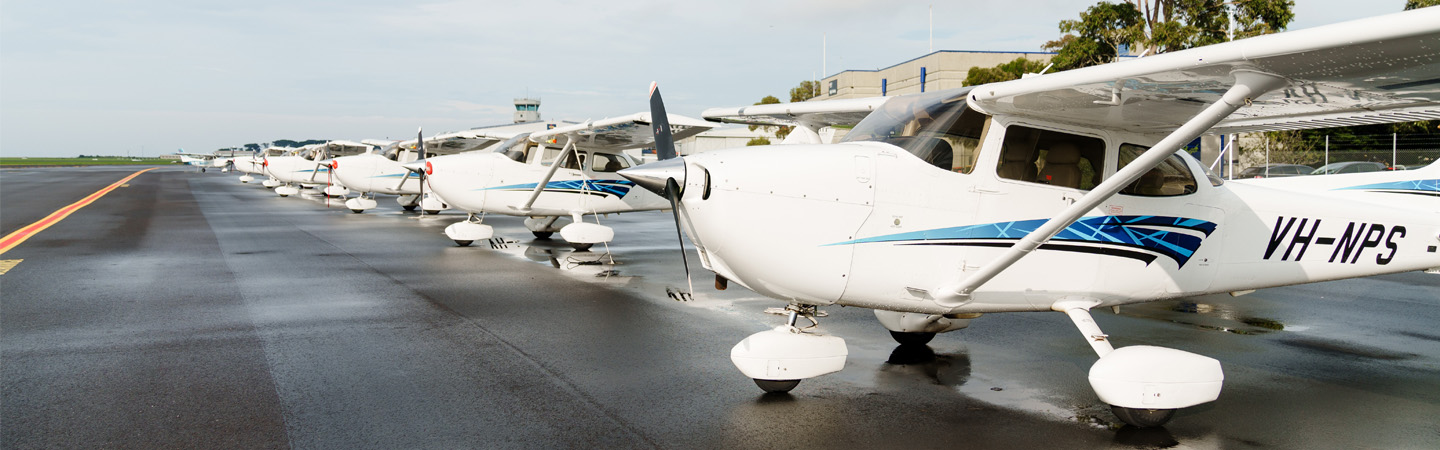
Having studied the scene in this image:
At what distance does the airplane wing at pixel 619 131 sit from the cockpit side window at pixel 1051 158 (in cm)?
649

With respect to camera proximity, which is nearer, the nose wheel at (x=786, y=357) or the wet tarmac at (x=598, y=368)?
the wet tarmac at (x=598, y=368)

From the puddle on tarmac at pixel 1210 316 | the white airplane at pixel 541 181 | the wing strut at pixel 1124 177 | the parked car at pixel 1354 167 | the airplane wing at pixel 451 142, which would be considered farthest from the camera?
the parked car at pixel 1354 167

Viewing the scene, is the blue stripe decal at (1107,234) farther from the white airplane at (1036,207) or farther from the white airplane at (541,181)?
the white airplane at (541,181)

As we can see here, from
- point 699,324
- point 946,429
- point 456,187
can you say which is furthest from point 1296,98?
point 456,187

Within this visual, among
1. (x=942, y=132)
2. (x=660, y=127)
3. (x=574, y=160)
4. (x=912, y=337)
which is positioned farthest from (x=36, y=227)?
(x=942, y=132)

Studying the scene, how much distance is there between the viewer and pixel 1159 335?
6.73 meters

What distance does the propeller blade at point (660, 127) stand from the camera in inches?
238

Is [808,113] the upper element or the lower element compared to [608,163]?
upper

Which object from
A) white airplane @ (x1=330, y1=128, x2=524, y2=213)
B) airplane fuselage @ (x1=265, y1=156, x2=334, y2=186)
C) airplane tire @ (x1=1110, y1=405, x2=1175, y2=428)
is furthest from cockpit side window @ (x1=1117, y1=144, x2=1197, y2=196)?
airplane fuselage @ (x1=265, y1=156, x2=334, y2=186)

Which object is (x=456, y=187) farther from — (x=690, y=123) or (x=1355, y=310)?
(x=1355, y=310)

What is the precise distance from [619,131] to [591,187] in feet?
4.33

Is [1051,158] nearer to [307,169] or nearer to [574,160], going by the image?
[574,160]

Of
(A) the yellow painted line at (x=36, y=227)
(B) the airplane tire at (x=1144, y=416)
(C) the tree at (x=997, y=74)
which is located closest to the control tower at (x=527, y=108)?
(C) the tree at (x=997, y=74)

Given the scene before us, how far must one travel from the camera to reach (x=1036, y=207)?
4793mm
